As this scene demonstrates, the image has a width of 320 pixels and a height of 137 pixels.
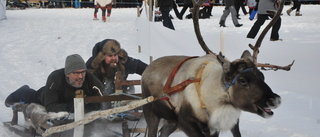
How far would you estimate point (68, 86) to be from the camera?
4.54m

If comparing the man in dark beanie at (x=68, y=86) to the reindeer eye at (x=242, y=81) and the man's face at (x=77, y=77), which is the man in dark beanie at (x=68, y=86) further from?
the reindeer eye at (x=242, y=81)

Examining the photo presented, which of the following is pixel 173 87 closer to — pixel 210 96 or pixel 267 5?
pixel 210 96

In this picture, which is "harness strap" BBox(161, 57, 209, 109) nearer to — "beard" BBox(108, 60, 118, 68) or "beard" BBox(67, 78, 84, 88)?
"beard" BBox(67, 78, 84, 88)

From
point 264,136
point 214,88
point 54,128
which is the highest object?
point 214,88

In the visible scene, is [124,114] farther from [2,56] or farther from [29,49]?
[29,49]

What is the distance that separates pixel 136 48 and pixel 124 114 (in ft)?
20.2

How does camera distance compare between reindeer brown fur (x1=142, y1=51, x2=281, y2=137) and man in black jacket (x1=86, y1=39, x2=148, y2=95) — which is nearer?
reindeer brown fur (x1=142, y1=51, x2=281, y2=137)

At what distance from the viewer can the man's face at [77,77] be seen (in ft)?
14.3

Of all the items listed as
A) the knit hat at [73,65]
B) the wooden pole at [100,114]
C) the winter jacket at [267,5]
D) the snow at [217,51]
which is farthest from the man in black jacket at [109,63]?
the winter jacket at [267,5]

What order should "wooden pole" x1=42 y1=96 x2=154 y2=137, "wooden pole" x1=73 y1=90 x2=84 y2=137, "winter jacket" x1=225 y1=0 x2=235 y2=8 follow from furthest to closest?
1. "winter jacket" x1=225 y1=0 x2=235 y2=8
2. "wooden pole" x1=73 y1=90 x2=84 y2=137
3. "wooden pole" x1=42 y1=96 x2=154 y2=137

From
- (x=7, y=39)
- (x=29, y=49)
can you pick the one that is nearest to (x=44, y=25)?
(x=7, y=39)

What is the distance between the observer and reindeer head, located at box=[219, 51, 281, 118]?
3.01 meters

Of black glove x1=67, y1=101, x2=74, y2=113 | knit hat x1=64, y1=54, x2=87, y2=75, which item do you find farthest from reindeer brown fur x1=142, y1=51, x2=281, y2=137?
black glove x1=67, y1=101, x2=74, y2=113

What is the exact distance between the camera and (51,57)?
9688 mm
